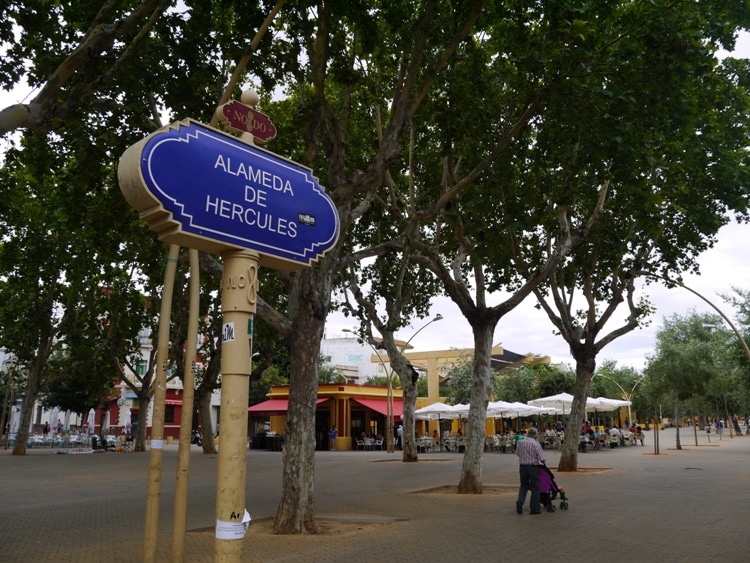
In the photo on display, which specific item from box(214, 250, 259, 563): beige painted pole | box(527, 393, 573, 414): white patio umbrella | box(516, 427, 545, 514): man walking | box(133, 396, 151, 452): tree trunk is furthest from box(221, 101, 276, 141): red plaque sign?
box(527, 393, 573, 414): white patio umbrella

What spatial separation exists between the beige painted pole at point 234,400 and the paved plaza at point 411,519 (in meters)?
4.63

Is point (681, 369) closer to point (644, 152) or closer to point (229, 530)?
point (644, 152)

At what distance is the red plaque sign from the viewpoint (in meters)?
4.02

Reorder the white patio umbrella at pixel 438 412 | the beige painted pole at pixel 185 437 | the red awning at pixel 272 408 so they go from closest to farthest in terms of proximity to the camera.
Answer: the beige painted pole at pixel 185 437 → the white patio umbrella at pixel 438 412 → the red awning at pixel 272 408

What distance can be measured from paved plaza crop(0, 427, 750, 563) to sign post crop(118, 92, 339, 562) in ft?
15.5

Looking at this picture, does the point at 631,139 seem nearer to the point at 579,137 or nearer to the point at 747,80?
the point at 579,137

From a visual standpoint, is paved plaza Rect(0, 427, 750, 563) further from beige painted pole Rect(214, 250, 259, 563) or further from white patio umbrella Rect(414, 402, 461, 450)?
white patio umbrella Rect(414, 402, 461, 450)

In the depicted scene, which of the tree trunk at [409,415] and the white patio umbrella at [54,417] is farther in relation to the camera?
the white patio umbrella at [54,417]

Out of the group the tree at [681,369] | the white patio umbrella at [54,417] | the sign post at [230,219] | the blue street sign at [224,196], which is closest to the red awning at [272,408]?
the tree at [681,369]

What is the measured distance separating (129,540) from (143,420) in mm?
25191

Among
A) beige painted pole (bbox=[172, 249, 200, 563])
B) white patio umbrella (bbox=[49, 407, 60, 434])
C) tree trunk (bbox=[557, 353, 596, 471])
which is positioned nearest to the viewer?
beige painted pole (bbox=[172, 249, 200, 563])

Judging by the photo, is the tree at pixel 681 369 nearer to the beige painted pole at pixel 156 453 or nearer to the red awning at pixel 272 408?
the red awning at pixel 272 408

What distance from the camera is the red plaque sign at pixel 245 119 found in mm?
4020

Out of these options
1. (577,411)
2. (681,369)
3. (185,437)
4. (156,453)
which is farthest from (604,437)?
(156,453)
